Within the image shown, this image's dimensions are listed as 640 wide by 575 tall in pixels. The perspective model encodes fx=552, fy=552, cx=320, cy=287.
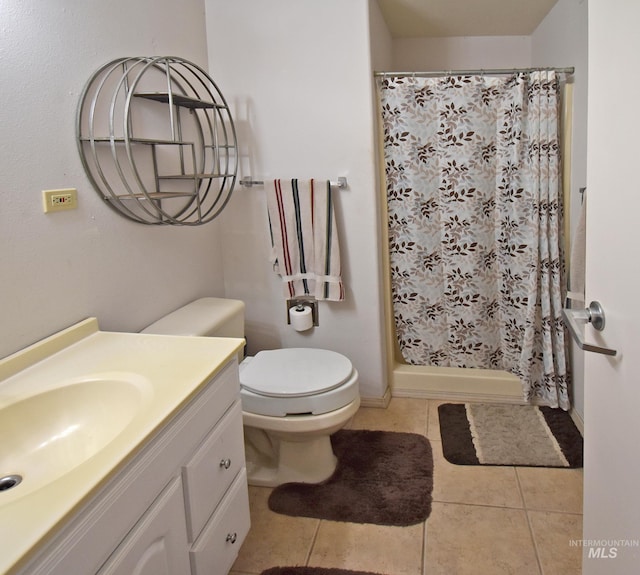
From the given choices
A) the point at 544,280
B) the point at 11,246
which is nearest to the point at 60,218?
the point at 11,246

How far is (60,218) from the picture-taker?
1613 mm

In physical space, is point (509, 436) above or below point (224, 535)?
below

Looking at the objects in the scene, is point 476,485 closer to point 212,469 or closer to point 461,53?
point 212,469

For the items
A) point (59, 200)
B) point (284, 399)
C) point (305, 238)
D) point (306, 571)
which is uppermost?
point (59, 200)

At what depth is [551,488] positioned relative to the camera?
6.84 ft

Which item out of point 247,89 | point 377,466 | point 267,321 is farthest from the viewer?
point 267,321

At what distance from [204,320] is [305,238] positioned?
0.72 m

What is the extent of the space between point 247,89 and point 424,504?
1.94 meters

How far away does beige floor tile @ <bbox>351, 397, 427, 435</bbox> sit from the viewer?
2588 mm

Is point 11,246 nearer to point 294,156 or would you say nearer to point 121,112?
point 121,112

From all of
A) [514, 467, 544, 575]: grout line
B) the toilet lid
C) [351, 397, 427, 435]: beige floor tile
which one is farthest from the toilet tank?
[514, 467, 544, 575]: grout line

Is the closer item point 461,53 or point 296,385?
point 296,385

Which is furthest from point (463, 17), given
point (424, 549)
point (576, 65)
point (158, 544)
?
point (158, 544)

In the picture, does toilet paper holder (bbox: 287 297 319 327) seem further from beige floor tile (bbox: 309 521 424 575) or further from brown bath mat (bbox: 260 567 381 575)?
brown bath mat (bbox: 260 567 381 575)
